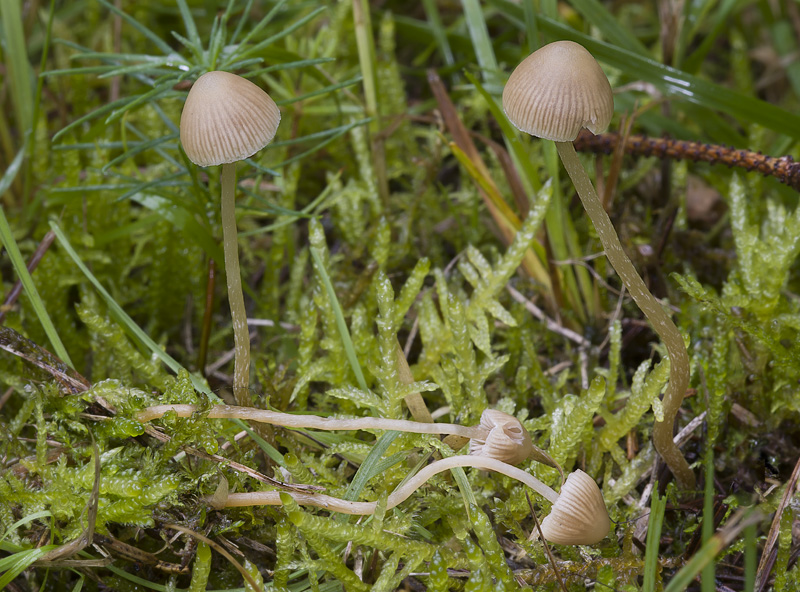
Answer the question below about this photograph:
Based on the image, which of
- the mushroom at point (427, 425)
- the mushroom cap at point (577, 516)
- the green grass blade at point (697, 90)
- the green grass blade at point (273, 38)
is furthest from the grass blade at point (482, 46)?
the mushroom cap at point (577, 516)

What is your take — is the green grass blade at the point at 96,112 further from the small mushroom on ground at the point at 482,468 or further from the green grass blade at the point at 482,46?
the green grass blade at the point at 482,46

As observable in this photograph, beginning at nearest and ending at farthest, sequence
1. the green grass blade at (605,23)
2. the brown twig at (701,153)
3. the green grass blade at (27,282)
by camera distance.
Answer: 1. the green grass blade at (27,282)
2. the brown twig at (701,153)
3. the green grass blade at (605,23)

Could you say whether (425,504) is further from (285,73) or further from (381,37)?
(381,37)

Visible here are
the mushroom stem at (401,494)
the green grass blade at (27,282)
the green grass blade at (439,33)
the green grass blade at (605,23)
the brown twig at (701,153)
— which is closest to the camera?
the mushroom stem at (401,494)

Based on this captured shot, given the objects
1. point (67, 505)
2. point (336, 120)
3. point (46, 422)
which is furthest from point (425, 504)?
point (336, 120)

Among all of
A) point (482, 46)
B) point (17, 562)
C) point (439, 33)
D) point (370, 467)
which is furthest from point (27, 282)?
point (439, 33)

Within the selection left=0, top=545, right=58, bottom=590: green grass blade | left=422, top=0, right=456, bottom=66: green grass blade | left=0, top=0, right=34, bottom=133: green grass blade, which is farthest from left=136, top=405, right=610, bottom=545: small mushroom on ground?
left=422, top=0, right=456, bottom=66: green grass blade

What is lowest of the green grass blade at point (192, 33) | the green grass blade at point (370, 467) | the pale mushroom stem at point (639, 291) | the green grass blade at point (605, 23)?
the green grass blade at point (370, 467)
